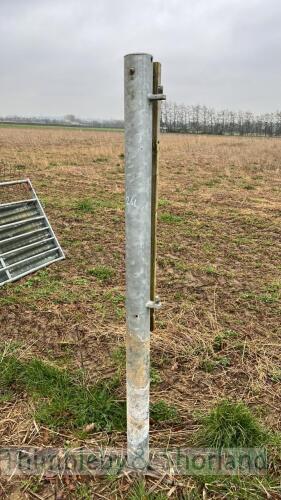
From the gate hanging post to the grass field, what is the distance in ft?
1.27

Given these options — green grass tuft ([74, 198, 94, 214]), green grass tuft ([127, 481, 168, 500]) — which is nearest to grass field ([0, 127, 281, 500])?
green grass tuft ([127, 481, 168, 500])

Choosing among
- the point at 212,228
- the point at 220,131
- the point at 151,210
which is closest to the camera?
the point at 151,210

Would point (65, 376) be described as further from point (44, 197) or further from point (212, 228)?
point (44, 197)

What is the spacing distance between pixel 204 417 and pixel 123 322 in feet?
4.56

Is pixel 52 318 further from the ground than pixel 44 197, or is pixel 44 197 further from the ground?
pixel 44 197

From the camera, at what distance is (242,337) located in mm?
3396

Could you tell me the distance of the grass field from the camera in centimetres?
219

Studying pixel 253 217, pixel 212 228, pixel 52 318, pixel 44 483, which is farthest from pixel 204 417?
pixel 253 217

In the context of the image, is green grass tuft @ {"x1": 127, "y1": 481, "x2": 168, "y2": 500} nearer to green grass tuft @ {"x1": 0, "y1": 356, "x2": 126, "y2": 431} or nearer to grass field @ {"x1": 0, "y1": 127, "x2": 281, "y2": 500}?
grass field @ {"x1": 0, "y1": 127, "x2": 281, "y2": 500}

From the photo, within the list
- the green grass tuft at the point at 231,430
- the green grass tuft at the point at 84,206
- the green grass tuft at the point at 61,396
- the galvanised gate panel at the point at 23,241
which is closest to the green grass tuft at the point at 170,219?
the green grass tuft at the point at 84,206

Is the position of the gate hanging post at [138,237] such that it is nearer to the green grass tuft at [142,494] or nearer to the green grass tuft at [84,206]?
the green grass tuft at [142,494]

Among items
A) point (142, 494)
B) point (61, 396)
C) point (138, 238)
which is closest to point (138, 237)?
point (138, 238)

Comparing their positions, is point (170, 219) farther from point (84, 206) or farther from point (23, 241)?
point (23, 241)

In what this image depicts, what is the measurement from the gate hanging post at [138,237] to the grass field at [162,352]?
387 millimetres
